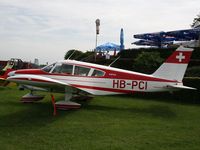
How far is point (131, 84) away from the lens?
1191cm

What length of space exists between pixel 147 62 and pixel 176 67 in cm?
1036

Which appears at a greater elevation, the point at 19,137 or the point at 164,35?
the point at 164,35

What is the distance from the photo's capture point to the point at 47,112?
412 inches

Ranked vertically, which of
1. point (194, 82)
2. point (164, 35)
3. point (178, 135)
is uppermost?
point (164, 35)

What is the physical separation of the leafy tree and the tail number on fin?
1019 cm

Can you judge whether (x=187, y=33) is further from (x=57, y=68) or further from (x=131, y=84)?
(x=57, y=68)

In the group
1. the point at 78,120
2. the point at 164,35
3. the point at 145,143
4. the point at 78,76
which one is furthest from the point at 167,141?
the point at 164,35

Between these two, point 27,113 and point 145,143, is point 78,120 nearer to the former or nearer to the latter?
point 27,113

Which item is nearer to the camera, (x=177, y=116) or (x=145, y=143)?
(x=145, y=143)

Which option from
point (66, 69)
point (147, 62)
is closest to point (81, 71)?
point (66, 69)

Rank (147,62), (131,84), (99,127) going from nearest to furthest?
(99,127) < (131,84) < (147,62)

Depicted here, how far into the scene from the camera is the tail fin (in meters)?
11.9

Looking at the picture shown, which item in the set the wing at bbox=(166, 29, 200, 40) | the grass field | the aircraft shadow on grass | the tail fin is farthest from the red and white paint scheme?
the wing at bbox=(166, 29, 200, 40)

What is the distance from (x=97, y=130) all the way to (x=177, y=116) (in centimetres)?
364
